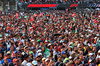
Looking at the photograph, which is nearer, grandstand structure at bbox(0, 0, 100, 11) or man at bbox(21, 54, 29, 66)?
man at bbox(21, 54, 29, 66)

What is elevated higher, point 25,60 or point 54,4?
point 54,4

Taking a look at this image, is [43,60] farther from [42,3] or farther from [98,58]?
[42,3]

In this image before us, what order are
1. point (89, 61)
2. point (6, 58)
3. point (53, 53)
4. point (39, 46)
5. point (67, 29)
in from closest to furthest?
point (89, 61) < point (6, 58) < point (53, 53) < point (39, 46) < point (67, 29)

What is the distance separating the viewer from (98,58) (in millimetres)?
7438

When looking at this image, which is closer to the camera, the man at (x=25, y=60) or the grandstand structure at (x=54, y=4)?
the man at (x=25, y=60)

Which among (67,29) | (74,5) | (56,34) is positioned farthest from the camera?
(74,5)

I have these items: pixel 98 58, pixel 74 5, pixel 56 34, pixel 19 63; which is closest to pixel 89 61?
pixel 98 58

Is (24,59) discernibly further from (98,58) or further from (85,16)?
(85,16)

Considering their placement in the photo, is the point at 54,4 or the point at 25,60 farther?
the point at 54,4

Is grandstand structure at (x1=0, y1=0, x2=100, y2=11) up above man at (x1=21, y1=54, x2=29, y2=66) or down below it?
above

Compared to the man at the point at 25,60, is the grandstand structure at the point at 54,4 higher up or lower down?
higher up

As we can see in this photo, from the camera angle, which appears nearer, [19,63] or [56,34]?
[19,63]

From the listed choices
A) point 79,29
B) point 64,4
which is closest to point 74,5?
point 64,4

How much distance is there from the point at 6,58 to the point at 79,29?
798cm
